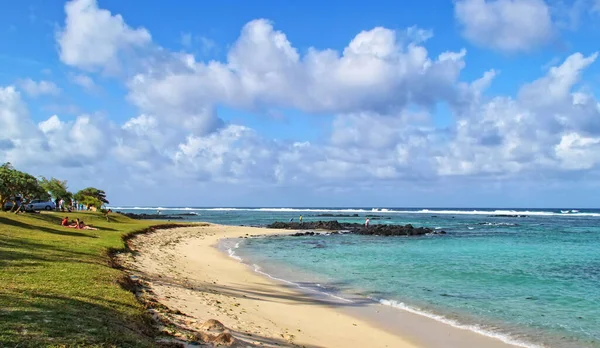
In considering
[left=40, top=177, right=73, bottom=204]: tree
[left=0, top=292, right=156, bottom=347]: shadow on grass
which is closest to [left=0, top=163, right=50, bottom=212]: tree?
[left=40, top=177, right=73, bottom=204]: tree

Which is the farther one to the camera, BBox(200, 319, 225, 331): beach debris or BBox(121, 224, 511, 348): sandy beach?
BBox(121, 224, 511, 348): sandy beach

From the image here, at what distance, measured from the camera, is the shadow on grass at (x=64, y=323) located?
6.86 metres

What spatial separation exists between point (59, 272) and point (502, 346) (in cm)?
1269

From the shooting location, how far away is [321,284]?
20969 millimetres

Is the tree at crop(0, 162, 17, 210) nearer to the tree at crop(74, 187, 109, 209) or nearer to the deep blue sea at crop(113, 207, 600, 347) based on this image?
the deep blue sea at crop(113, 207, 600, 347)

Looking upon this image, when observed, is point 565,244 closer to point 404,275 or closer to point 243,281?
point 404,275

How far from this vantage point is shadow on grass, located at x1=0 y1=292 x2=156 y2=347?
270 inches

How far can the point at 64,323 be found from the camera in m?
7.69

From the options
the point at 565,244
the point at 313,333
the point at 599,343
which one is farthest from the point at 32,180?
the point at 565,244

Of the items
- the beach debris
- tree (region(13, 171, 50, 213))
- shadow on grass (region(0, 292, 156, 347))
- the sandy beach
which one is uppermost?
tree (region(13, 171, 50, 213))

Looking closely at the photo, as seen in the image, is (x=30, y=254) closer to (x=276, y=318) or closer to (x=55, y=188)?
(x=276, y=318)

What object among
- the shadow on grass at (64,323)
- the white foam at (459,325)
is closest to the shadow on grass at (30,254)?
the shadow on grass at (64,323)

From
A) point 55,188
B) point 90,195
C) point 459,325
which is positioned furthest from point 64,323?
point 90,195

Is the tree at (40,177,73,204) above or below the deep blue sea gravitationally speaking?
above
